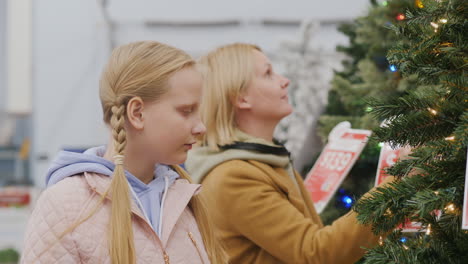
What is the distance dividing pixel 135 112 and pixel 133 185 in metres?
0.19

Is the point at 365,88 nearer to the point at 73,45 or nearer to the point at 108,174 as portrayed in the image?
the point at 108,174

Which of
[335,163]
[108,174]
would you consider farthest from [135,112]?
[335,163]

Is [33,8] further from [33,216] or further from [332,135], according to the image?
[33,216]

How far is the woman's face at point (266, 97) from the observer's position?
234 centimetres

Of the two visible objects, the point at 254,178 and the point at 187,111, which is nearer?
the point at 187,111

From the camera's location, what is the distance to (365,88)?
2.80 metres

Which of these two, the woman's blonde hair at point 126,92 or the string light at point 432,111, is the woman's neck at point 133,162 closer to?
the woman's blonde hair at point 126,92

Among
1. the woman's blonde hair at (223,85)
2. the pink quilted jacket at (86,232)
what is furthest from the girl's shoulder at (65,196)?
the woman's blonde hair at (223,85)

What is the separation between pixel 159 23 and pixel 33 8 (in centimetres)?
160

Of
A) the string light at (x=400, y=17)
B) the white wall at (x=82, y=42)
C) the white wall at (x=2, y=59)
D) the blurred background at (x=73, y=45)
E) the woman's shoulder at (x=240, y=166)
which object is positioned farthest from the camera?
the white wall at (x=2, y=59)

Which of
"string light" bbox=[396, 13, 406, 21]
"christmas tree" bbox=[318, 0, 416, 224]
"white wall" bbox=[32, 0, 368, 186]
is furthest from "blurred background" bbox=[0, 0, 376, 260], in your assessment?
"string light" bbox=[396, 13, 406, 21]

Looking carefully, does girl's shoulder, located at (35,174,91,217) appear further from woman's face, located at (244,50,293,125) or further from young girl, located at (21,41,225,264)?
woman's face, located at (244,50,293,125)

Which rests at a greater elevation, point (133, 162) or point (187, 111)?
point (187, 111)

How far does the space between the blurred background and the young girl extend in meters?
5.34
